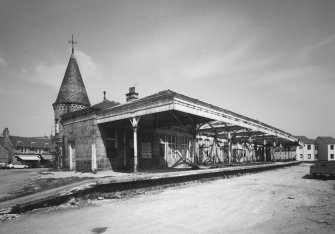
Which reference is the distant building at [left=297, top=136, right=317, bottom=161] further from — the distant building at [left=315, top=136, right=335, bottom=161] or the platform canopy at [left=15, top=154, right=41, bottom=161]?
the platform canopy at [left=15, top=154, right=41, bottom=161]

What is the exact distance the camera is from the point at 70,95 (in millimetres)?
21906

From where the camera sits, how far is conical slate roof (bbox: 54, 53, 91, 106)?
21837 mm

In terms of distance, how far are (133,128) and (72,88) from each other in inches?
485

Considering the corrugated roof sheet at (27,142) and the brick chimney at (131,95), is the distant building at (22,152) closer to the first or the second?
the corrugated roof sheet at (27,142)

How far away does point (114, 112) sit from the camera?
14.0 m

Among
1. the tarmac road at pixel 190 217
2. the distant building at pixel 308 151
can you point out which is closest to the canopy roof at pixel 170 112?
the tarmac road at pixel 190 217

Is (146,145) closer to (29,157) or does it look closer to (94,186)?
(94,186)

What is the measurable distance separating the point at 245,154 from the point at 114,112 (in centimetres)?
2740

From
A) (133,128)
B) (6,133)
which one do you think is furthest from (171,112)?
(6,133)

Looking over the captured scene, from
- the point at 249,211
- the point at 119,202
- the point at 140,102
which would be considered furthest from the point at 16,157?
the point at 249,211

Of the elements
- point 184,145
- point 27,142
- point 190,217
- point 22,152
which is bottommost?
point 22,152

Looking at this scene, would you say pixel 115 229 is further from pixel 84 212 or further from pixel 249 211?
pixel 249 211

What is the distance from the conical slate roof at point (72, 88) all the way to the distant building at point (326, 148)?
78138 millimetres

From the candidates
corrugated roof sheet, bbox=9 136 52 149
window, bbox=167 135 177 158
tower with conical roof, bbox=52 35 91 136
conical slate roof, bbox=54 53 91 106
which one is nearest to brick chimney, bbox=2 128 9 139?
corrugated roof sheet, bbox=9 136 52 149
